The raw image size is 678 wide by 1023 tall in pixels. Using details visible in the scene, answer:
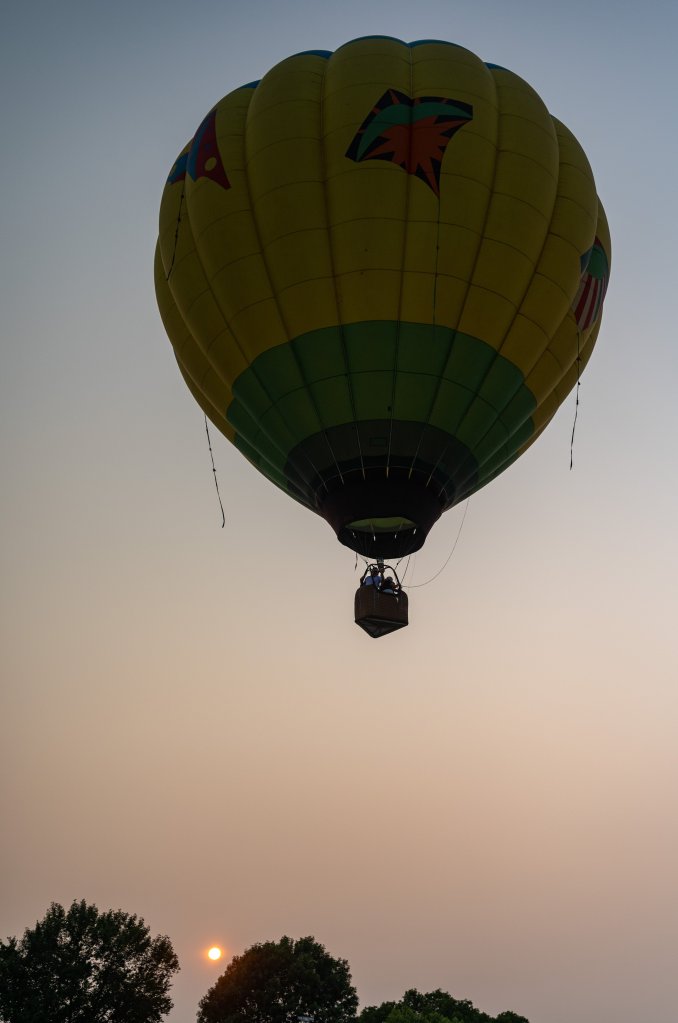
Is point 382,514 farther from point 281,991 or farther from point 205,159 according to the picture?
point 281,991

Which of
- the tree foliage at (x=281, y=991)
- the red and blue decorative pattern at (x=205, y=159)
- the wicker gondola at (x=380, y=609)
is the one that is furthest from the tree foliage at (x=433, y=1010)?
the red and blue decorative pattern at (x=205, y=159)

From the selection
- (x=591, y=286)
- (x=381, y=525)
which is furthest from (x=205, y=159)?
(x=591, y=286)

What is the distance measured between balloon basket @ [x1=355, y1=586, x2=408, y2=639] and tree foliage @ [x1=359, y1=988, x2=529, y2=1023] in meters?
20.3

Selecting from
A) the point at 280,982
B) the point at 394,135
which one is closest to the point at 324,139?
the point at 394,135

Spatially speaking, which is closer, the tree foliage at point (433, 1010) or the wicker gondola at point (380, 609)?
the wicker gondola at point (380, 609)

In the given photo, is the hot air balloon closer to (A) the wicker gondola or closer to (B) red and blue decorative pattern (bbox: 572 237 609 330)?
(B) red and blue decorative pattern (bbox: 572 237 609 330)

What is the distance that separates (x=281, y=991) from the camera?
2858 centimetres

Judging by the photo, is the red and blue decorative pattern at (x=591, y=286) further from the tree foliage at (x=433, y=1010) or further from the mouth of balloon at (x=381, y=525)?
the tree foliage at (x=433, y=1010)

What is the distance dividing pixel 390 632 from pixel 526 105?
904 centimetres

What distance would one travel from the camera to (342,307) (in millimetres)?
13930

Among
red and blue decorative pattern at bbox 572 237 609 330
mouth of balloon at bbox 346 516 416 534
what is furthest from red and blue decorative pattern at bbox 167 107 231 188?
red and blue decorative pattern at bbox 572 237 609 330

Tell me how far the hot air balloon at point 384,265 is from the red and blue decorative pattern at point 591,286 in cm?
6

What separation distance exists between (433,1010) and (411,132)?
111 feet

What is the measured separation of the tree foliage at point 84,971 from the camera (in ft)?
77.8
